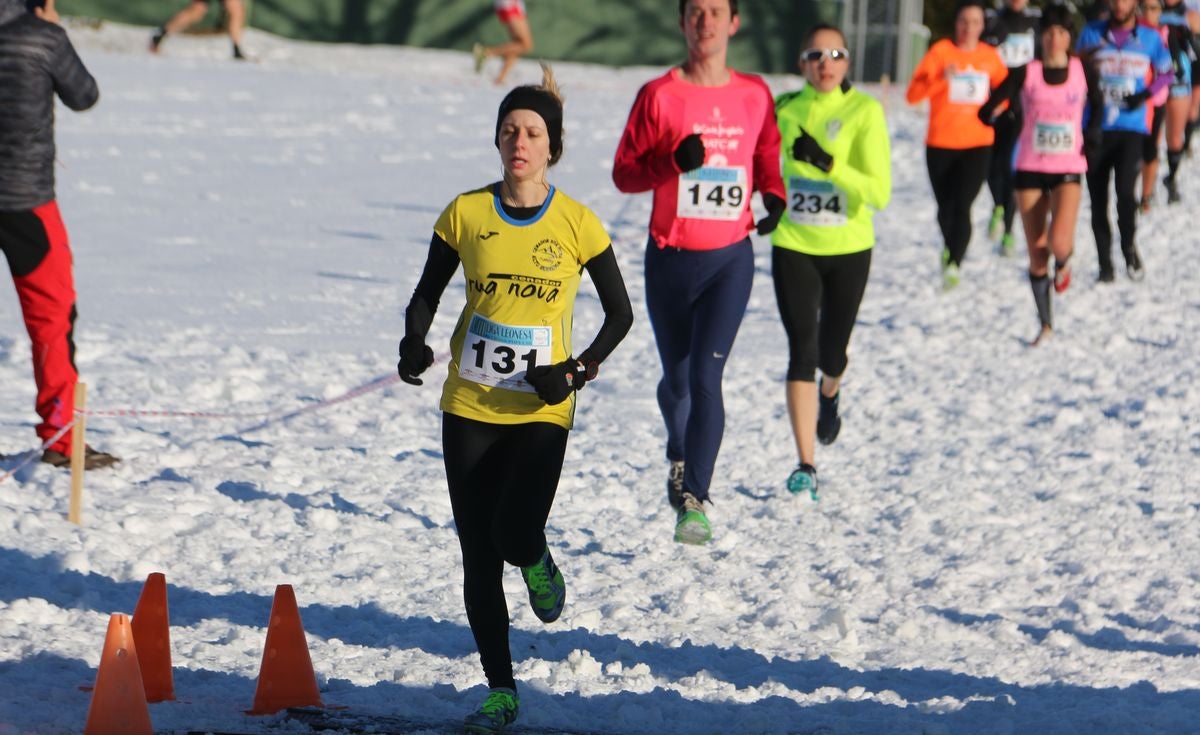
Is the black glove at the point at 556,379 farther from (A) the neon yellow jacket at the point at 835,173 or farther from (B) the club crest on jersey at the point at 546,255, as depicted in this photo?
(A) the neon yellow jacket at the point at 835,173

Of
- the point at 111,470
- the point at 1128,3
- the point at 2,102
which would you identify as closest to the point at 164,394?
the point at 111,470

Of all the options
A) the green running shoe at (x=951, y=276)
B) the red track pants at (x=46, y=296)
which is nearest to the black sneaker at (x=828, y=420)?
the red track pants at (x=46, y=296)

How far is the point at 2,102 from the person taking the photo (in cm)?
689

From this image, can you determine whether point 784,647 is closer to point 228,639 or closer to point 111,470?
point 228,639

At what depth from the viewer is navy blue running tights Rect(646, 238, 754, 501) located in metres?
6.70

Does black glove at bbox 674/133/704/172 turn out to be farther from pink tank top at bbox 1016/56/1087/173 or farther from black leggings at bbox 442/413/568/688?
pink tank top at bbox 1016/56/1087/173

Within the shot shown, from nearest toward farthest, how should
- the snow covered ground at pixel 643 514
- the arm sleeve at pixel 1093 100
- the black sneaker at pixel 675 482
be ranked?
the snow covered ground at pixel 643 514, the black sneaker at pixel 675 482, the arm sleeve at pixel 1093 100

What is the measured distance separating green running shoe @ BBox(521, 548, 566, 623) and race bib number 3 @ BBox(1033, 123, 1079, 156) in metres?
6.70

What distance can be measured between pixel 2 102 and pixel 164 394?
7.57 feet

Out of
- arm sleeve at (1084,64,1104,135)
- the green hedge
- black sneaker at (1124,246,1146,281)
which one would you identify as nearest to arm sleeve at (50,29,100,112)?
arm sleeve at (1084,64,1104,135)

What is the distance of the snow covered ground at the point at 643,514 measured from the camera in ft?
17.0

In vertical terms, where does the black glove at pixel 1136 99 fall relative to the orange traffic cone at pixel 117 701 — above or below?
above

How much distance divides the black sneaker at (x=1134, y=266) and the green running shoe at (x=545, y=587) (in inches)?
354

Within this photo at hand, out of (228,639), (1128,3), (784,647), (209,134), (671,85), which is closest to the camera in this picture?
(228,639)
